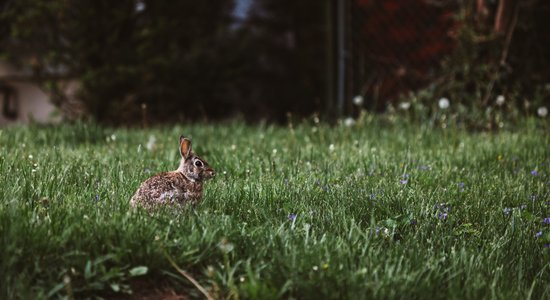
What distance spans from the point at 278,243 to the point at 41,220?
92cm

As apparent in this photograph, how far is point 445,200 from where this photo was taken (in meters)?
3.65

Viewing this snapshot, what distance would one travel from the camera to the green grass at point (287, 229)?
7.88ft

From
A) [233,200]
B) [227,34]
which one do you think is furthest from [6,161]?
[227,34]

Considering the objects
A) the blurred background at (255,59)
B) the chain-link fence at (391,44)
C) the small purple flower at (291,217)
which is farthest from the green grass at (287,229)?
the chain-link fence at (391,44)

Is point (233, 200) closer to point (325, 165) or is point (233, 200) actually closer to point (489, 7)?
point (325, 165)

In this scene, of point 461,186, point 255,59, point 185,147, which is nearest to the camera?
point 185,147

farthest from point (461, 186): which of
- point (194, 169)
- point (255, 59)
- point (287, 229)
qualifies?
point (255, 59)

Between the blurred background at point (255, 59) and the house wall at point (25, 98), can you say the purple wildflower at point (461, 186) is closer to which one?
the blurred background at point (255, 59)

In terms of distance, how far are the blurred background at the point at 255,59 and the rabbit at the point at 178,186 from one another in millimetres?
4539

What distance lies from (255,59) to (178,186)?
7887mm

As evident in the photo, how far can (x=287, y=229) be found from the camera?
9.21 feet

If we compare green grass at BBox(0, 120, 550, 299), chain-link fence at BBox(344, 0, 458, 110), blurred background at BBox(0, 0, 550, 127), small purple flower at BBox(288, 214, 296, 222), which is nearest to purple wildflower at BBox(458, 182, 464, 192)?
green grass at BBox(0, 120, 550, 299)

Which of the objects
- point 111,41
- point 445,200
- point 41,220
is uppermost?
point 111,41

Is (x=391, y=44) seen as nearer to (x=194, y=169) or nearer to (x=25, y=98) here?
(x=25, y=98)
